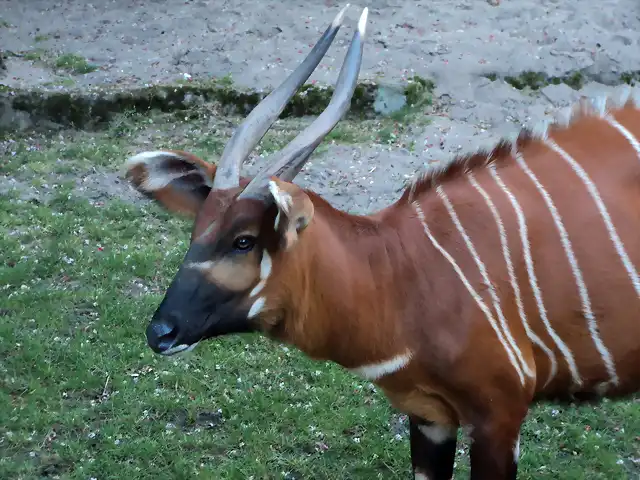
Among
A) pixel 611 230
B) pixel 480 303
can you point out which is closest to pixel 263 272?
pixel 480 303

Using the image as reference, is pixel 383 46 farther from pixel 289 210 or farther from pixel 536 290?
pixel 289 210

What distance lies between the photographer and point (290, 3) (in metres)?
8.89

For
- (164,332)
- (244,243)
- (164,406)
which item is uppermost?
(244,243)

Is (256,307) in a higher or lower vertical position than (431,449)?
higher

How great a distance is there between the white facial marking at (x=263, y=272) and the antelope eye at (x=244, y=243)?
0.15 ft

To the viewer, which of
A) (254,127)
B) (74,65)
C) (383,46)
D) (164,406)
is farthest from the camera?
(383,46)

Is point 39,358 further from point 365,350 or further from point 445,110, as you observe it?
point 445,110

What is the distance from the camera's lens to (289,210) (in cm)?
195

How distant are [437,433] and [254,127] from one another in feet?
4.25

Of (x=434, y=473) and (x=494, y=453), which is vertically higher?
(x=494, y=453)

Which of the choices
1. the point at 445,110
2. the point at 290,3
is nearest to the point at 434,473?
the point at 445,110

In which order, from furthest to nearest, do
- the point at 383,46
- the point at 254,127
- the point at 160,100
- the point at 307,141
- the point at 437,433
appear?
the point at 383,46 < the point at 160,100 < the point at 437,433 < the point at 254,127 < the point at 307,141

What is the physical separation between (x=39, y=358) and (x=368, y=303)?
2.34 meters

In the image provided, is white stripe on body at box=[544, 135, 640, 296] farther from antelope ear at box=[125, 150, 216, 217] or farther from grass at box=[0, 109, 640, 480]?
grass at box=[0, 109, 640, 480]
